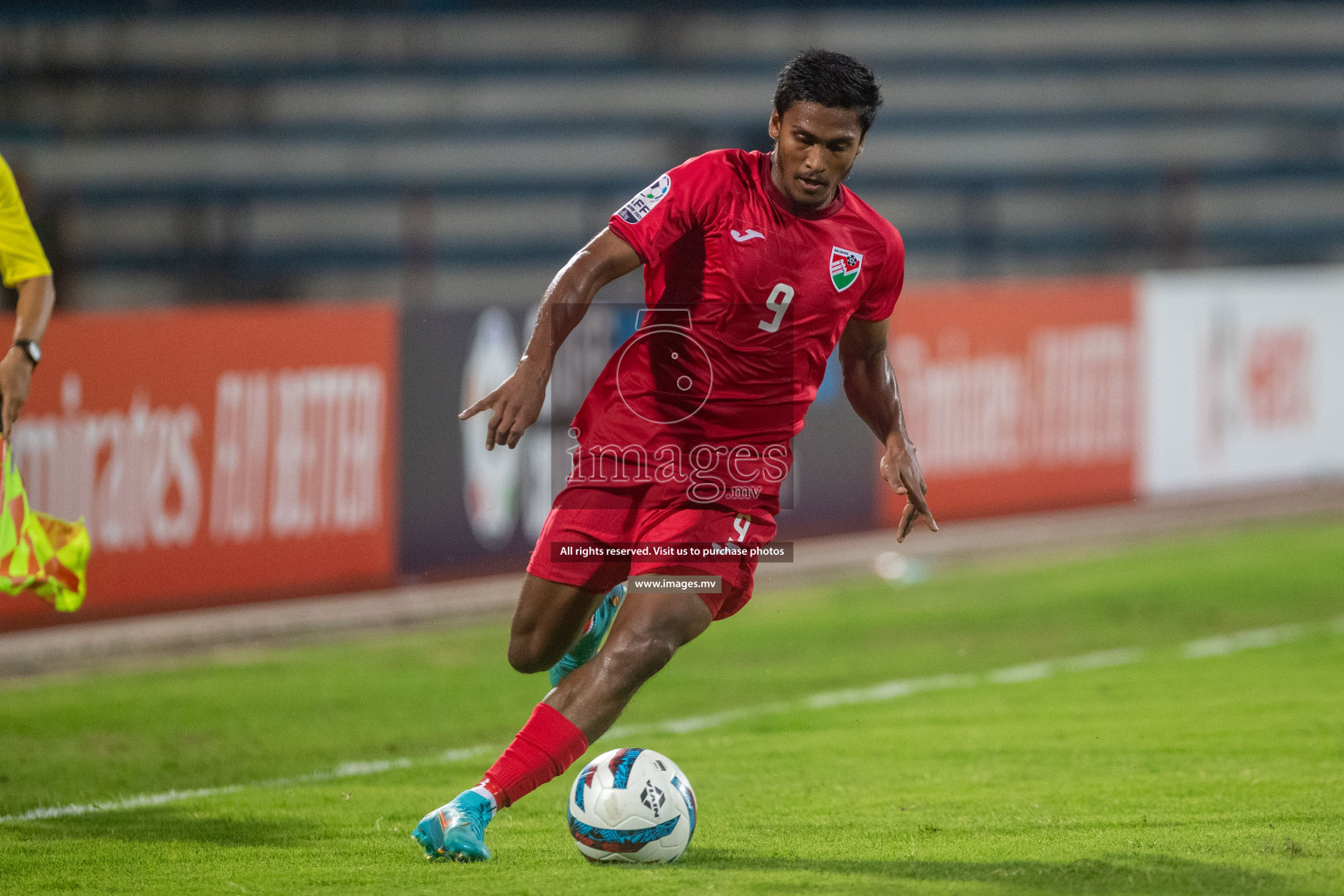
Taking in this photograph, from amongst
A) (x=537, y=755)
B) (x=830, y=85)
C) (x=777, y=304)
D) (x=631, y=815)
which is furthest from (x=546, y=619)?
(x=830, y=85)

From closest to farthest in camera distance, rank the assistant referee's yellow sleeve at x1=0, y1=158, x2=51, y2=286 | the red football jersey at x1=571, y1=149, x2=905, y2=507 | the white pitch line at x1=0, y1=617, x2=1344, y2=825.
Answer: the red football jersey at x1=571, y1=149, x2=905, y2=507, the assistant referee's yellow sleeve at x1=0, y1=158, x2=51, y2=286, the white pitch line at x1=0, y1=617, x2=1344, y2=825

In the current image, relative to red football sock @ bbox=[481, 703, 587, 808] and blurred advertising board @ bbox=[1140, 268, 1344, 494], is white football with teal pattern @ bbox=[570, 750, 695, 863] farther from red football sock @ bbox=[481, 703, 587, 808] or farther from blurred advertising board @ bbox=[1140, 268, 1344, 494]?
blurred advertising board @ bbox=[1140, 268, 1344, 494]

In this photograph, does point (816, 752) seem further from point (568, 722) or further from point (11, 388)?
point (11, 388)

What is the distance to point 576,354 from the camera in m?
10.6

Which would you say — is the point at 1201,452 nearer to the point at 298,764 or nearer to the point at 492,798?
the point at 298,764

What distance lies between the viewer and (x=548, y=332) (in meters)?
4.49

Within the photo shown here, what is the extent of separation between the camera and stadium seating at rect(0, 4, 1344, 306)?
16500 millimetres

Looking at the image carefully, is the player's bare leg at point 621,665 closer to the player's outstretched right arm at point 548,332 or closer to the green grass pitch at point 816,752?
the green grass pitch at point 816,752

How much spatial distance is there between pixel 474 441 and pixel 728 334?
17.8 feet

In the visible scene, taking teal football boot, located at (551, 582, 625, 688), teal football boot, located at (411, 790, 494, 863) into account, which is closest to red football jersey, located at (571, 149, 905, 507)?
teal football boot, located at (551, 582, 625, 688)

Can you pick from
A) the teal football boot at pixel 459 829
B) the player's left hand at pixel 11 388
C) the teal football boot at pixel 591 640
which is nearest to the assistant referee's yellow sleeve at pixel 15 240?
the player's left hand at pixel 11 388

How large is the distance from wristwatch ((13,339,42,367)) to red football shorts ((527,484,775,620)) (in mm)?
1939

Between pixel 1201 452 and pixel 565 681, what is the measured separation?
10412 mm

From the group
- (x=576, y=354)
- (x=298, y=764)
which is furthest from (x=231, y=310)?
(x=298, y=764)
